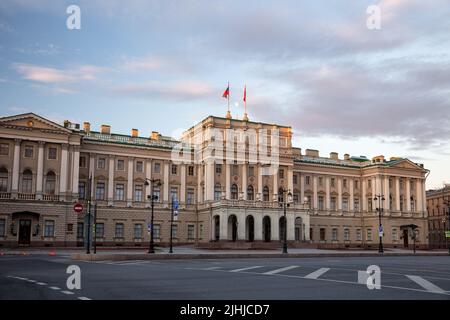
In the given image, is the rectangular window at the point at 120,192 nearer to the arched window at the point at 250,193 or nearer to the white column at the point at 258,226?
the arched window at the point at 250,193

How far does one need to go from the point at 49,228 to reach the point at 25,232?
9.76ft

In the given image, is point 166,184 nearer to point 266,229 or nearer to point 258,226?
point 258,226

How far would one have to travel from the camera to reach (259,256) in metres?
48.3

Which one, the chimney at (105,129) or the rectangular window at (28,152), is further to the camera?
the chimney at (105,129)

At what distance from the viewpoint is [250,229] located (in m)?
82.1

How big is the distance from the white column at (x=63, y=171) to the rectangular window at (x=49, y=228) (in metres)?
3.86

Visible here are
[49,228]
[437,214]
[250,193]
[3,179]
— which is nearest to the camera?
[3,179]

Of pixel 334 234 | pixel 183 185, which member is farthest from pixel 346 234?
pixel 183 185

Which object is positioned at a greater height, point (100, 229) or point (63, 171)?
point (63, 171)

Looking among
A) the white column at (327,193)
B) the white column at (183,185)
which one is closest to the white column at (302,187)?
the white column at (327,193)

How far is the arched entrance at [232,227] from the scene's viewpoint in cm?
7806

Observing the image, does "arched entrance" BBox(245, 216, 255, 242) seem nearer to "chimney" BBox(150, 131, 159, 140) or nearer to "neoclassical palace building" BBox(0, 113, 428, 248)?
"neoclassical palace building" BBox(0, 113, 428, 248)

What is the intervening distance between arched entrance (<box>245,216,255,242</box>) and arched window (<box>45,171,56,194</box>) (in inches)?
1123
